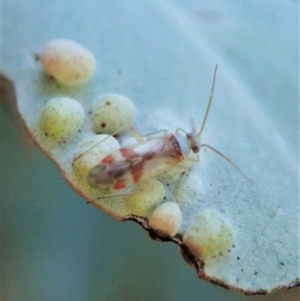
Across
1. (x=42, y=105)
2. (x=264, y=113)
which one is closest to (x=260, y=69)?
(x=264, y=113)

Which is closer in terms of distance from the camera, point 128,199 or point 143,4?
point 128,199

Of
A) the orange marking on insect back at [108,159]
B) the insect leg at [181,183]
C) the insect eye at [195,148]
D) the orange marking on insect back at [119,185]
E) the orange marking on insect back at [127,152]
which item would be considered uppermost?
the insect eye at [195,148]

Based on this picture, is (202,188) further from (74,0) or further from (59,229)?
(74,0)

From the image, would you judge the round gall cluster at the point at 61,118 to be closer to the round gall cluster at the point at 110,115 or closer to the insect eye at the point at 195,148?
the round gall cluster at the point at 110,115

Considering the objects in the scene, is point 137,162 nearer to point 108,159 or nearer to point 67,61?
point 108,159

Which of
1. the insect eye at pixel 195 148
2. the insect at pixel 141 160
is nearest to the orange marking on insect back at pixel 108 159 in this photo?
the insect at pixel 141 160

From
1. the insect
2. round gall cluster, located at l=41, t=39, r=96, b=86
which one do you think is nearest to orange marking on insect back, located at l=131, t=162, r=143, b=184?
the insect

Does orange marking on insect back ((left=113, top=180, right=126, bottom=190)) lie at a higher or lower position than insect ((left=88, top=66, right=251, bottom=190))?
lower

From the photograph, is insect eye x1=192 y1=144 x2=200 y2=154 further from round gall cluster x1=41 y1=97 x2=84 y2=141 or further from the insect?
round gall cluster x1=41 y1=97 x2=84 y2=141
